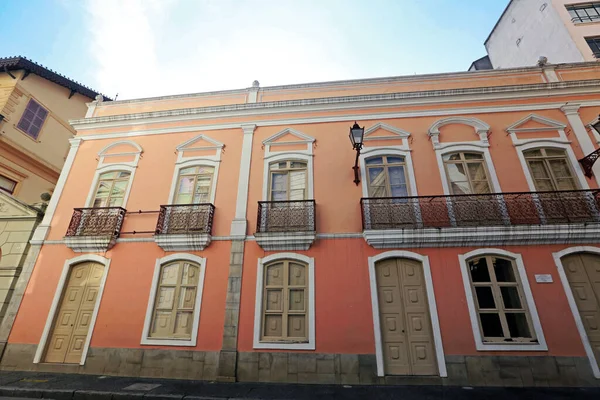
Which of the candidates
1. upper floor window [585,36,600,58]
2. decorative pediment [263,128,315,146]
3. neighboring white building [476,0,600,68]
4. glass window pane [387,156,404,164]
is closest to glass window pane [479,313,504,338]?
glass window pane [387,156,404,164]

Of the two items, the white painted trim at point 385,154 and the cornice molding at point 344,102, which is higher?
the cornice molding at point 344,102

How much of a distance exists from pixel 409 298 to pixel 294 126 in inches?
239

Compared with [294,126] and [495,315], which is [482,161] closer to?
[495,315]

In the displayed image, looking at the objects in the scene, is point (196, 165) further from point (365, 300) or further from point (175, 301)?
point (365, 300)

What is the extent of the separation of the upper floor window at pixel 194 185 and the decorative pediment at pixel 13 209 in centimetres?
461

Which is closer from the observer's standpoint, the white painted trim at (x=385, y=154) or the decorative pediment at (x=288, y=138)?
the white painted trim at (x=385, y=154)

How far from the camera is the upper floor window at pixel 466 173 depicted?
308 inches

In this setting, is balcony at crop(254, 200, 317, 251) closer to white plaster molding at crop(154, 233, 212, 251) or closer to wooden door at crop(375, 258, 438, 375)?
white plaster molding at crop(154, 233, 212, 251)

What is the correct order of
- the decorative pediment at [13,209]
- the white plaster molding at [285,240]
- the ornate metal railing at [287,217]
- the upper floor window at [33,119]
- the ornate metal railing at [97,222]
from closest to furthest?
1. the white plaster molding at [285,240]
2. the ornate metal railing at [287,217]
3. the ornate metal railing at [97,222]
4. the decorative pediment at [13,209]
5. the upper floor window at [33,119]

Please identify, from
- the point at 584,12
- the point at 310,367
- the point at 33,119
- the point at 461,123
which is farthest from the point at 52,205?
the point at 584,12

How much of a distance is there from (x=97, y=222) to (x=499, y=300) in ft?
35.8

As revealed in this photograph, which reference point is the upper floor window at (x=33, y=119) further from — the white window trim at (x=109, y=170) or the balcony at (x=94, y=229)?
the balcony at (x=94, y=229)

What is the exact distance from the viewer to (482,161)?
811 centimetres

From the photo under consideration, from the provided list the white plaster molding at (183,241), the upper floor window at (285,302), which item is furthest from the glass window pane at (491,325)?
the white plaster molding at (183,241)
